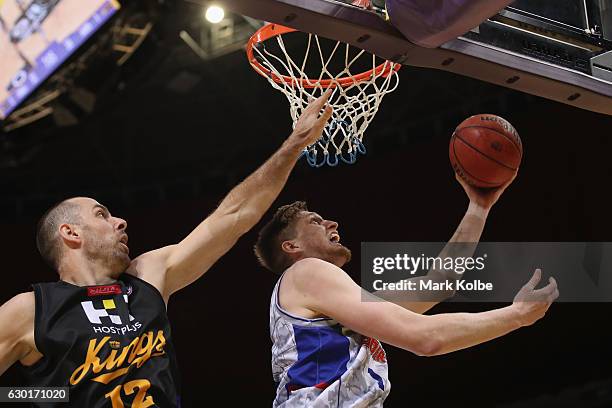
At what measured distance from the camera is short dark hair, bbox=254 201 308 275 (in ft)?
11.8

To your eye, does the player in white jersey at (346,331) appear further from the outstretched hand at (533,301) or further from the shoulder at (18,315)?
the shoulder at (18,315)

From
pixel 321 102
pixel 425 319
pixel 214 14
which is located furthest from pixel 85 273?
pixel 214 14

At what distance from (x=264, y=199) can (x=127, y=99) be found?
569 centimetres

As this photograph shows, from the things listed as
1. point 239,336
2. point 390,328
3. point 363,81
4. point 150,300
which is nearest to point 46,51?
point 239,336

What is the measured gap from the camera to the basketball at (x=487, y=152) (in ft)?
12.2

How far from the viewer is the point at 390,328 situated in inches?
120

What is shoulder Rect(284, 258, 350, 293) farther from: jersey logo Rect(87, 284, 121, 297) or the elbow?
jersey logo Rect(87, 284, 121, 297)

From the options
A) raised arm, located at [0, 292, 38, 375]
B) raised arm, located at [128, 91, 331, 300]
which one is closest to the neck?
raised arm, located at [128, 91, 331, 300]

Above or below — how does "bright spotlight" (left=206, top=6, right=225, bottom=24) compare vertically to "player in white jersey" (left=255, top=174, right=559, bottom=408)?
above

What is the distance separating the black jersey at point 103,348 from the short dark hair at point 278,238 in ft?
1.66

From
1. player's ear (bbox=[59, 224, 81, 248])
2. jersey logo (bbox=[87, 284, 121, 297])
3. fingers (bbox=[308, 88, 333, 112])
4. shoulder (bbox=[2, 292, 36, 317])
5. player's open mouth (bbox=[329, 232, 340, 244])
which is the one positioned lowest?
shoulder (bbox=[2, 292, 36, 317])

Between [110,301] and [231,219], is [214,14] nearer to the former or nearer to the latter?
[231,219]

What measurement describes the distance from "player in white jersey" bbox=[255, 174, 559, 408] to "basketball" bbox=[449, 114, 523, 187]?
728 mm

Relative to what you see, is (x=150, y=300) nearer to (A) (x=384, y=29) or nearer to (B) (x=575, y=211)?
(A) (x=384, y=29)
